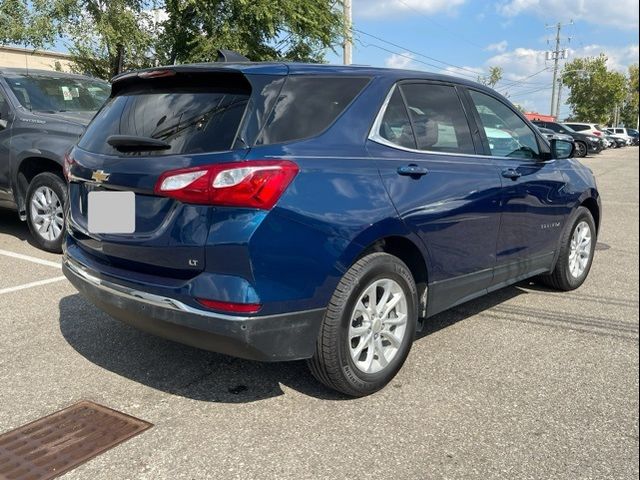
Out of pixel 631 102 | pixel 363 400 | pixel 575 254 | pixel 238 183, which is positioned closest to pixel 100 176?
pixel 238 183

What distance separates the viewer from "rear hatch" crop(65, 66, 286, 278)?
109 inches

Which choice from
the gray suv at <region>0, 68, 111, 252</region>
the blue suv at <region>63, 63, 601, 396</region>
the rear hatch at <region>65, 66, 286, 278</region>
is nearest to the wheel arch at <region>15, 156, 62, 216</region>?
the gray suv at <region>0, 68, 111, 252</region>

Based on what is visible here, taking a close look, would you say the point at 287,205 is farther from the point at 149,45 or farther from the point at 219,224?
the point at 149,45

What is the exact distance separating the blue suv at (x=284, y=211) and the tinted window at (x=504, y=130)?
315 mm

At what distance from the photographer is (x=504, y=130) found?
4.44 metres

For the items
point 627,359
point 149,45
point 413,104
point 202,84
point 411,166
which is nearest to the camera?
point 202,84

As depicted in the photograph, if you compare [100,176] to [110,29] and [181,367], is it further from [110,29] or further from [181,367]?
[110,29]

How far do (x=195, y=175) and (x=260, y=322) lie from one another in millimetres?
732

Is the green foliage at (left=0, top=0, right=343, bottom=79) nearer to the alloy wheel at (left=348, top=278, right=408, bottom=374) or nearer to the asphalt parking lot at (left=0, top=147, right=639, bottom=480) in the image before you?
the asphalt parking lot at (left=0, top=147, right=639, bottom=480)

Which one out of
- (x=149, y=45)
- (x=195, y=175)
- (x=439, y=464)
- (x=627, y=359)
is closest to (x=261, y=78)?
(x=195, y=175)

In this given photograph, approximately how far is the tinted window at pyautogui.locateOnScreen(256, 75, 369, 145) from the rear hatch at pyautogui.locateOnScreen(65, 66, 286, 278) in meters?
0.07

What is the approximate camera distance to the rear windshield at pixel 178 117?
113 inches

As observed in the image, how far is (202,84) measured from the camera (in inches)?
121

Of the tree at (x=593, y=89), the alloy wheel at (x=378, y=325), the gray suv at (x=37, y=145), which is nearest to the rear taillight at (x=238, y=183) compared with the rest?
the alloy wheel at (x=378, y=325)
